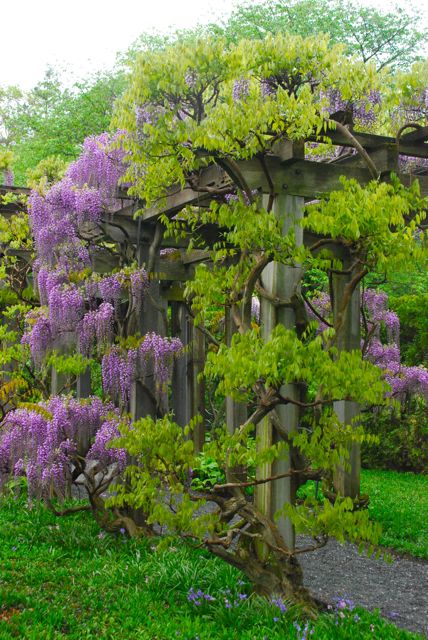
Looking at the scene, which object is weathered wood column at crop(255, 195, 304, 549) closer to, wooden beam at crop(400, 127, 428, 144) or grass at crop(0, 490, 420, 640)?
grass at crop(0, 490, 420, 640)

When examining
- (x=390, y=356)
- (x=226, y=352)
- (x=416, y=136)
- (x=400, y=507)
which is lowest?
(x=400, y=507)

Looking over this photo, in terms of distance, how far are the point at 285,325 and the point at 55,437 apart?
2.43 meters

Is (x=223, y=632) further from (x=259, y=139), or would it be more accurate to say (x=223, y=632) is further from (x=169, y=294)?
(x=169, y=294)

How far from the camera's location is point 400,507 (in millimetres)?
8117

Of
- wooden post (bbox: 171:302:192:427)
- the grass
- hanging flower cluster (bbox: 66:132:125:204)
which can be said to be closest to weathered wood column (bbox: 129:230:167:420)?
hanging flower cluster (bbox: 66:132:125:204)

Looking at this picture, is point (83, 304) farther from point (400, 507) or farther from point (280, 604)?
point (400, 507)

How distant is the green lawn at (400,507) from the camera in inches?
263

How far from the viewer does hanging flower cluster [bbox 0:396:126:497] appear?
6.05 meters

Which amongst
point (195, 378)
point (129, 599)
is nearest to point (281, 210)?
point (129, 599)

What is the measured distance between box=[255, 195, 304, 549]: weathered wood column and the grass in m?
0.53

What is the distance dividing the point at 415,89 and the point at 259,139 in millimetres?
1756

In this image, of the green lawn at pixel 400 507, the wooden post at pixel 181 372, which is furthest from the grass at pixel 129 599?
the wooden post at pixel 181 372

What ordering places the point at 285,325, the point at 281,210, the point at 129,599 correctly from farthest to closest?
the point at 281,210 < the point at 285,325 < the point at 129,599

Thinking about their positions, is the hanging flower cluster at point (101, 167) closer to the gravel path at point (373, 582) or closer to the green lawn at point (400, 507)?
the gravel path at point (373, 582)
